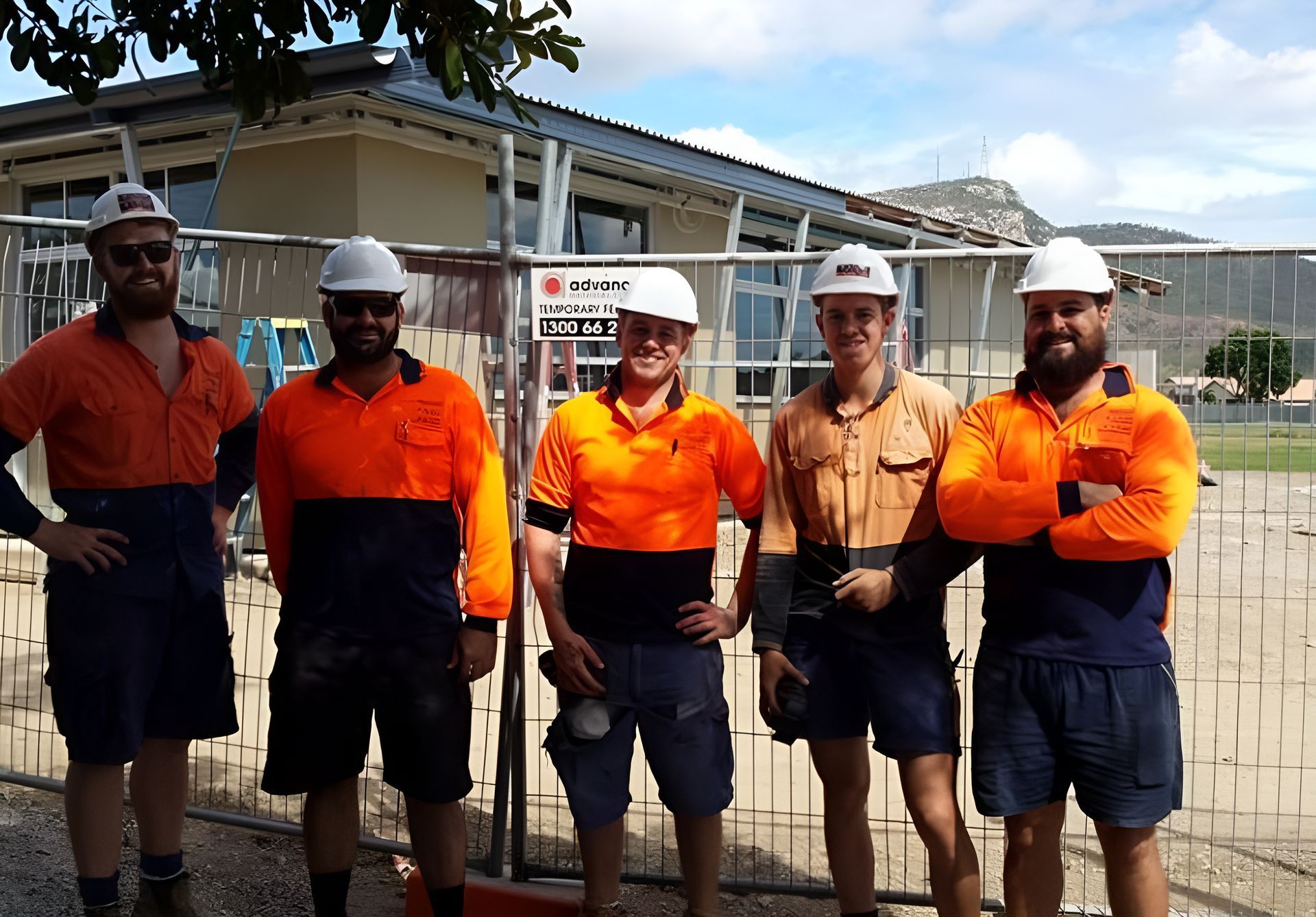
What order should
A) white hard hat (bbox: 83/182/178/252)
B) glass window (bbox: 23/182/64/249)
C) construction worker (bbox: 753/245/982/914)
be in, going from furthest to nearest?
glass window (bbox: 23/182/64/249), white hard hat (bbox: 83/182/178/252), construction worker (bbox: 753/245/982/914)

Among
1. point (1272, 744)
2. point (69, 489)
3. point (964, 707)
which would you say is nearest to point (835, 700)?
point (964, 707)

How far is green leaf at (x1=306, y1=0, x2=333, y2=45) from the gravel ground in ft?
9.83

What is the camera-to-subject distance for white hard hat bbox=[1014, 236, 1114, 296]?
3117 mm

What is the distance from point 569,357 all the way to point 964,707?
2504 mm

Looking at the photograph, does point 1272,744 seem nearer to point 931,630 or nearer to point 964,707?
point 964,707

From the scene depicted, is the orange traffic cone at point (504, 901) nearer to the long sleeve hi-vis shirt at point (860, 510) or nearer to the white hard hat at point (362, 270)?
the long sleeve hi-vis shirt at point (860, 510)

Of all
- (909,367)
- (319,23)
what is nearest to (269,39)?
(319,23)

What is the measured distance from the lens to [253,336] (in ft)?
18.6

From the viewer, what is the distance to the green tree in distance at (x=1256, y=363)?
3.60m

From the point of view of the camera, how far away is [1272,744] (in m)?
5.88

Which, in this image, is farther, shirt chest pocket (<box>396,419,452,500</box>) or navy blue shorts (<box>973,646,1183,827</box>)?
shirt chest pocket (<box>396,419,452,500</box>)

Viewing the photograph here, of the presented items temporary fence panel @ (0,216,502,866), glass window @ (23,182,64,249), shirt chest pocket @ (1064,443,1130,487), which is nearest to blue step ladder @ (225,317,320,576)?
temporary fence panel @ (0,216,502,866)

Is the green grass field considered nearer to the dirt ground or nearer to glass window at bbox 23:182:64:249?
the dirt ground

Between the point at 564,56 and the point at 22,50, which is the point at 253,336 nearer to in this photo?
the point at 22,50
